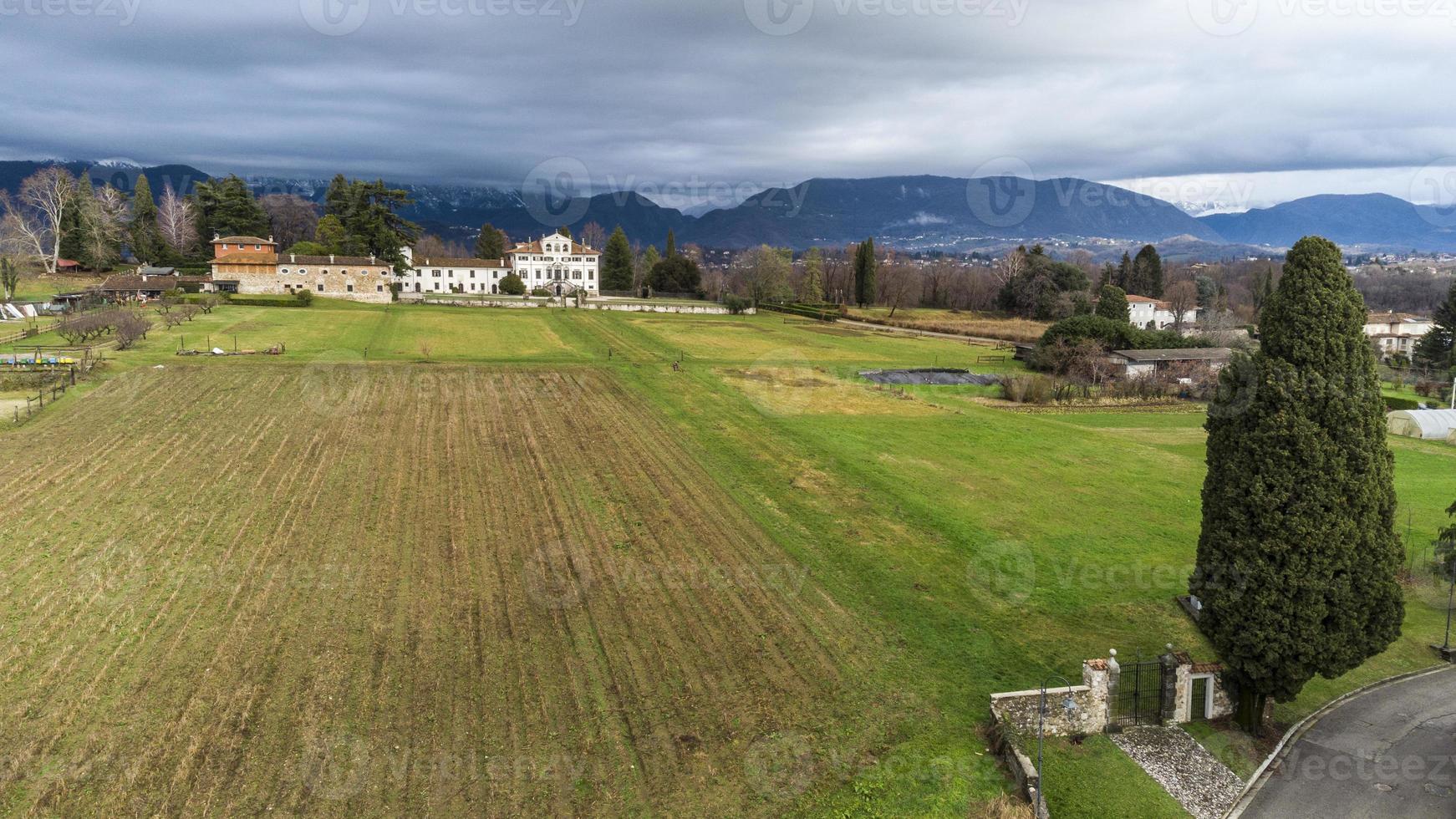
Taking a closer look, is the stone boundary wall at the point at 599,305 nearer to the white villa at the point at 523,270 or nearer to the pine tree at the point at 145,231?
the white villa at the point at 523,270

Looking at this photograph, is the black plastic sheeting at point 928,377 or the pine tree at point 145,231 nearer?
the black plastic sheeting at point 928,377

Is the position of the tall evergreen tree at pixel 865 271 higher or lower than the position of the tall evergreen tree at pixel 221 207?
lower

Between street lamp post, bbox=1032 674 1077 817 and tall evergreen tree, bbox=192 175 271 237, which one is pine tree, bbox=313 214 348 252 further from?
street lamp post, bbox=1032 674 1077 817

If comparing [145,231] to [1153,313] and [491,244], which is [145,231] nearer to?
[491,244]

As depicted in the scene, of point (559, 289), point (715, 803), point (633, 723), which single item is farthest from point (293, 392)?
point (559, 289)

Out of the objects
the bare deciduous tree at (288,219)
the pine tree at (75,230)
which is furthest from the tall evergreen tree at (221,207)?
the bare deciduous tree at (288,219)

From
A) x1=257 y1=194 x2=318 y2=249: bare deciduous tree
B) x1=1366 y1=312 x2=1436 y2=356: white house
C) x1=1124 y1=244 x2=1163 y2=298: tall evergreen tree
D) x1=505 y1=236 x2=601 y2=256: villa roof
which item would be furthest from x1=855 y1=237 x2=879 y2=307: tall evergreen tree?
x1=257 y1=194 x2=318 y2=249: bare deciduous tree

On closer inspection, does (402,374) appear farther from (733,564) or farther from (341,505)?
(733,564)
